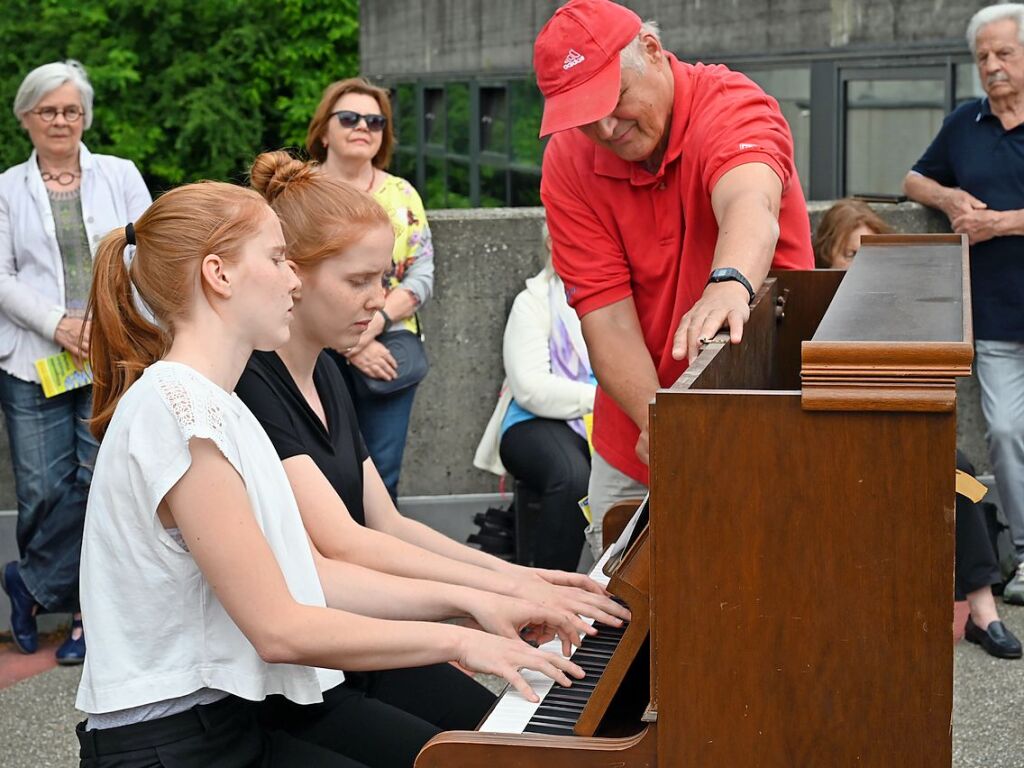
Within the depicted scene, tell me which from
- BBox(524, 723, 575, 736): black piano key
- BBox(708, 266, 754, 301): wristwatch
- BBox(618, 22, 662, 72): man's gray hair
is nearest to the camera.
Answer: BBox(524, 723, 575, 736): black piano key

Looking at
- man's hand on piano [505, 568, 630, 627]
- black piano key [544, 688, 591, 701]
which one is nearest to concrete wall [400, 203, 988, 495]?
man's hand on piano [505, 568, 630, 627]

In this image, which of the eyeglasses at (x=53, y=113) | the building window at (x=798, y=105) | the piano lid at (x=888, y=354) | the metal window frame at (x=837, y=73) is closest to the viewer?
the piano lid at (x=888, y=354)

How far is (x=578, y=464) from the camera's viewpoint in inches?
199

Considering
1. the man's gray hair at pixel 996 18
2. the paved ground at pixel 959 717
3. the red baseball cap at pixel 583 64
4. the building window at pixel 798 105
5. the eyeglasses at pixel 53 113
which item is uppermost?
the building window at pixel 798 105

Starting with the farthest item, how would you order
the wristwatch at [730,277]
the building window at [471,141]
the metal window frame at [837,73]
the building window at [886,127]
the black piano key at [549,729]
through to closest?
the building window at [471,141], the building window at [886,127], the metal window frame at [837,73], the wristwatch at [730,277], the black piano key at [549,729]

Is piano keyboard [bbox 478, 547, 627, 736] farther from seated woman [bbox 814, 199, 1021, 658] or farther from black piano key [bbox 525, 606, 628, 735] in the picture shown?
seated woman [bbox 814, 199, 1021, 658]

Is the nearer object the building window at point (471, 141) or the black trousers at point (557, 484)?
the black trousers at point (557, 484)

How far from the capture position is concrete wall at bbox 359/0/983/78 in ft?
27.4

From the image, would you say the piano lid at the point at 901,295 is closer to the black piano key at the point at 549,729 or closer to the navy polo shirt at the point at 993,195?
the black piano key at the point at 549,729

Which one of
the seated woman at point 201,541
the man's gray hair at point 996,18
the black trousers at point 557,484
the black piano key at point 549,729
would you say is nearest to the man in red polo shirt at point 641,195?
the seated woman at point 201,541

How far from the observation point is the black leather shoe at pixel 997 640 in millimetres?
4836

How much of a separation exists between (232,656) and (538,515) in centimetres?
297

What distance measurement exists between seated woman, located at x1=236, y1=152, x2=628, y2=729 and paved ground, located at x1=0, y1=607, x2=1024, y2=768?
1.82 m

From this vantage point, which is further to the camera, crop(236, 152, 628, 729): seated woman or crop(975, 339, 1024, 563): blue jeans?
crop(975, 339, 1024, 563): blue jeans
